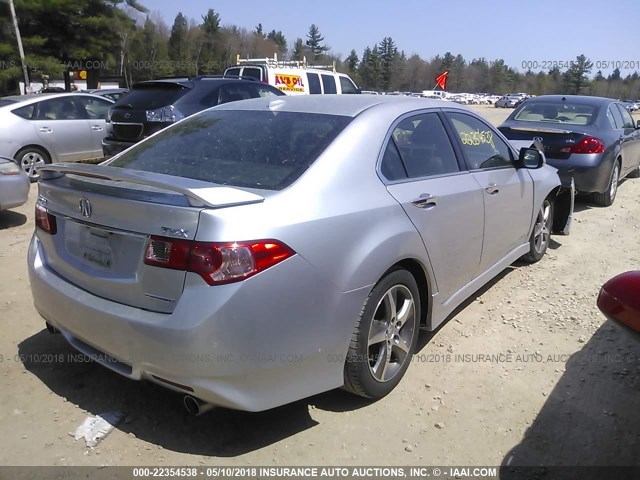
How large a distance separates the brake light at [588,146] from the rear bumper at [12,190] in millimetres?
7068

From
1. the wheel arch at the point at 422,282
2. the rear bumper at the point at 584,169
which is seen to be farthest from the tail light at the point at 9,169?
the rear bumper at the point at 584,169

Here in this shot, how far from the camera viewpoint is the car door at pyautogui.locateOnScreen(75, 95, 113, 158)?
9562 mm

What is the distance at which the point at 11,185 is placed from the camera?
6109 millimetres

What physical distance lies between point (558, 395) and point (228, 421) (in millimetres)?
1921

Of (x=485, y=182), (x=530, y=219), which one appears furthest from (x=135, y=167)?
(x=530, y=219)

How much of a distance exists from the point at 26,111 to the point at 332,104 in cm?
750

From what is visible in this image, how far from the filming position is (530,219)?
4703 millimetres

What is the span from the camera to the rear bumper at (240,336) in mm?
2189

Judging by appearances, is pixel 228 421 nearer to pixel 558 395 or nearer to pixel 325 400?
pixel 325 400

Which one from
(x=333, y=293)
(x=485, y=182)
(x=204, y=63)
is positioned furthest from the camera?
(x=204, y=63)

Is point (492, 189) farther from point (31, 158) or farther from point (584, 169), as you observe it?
point (31, 158)

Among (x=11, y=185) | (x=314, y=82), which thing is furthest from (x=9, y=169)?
(x=314, y=82)

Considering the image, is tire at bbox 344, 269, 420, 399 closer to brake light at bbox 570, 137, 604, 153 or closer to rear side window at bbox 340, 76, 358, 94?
brake light at bbox 570, 137, 604, 153

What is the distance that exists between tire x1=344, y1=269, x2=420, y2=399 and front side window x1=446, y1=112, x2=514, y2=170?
4.07 feet
